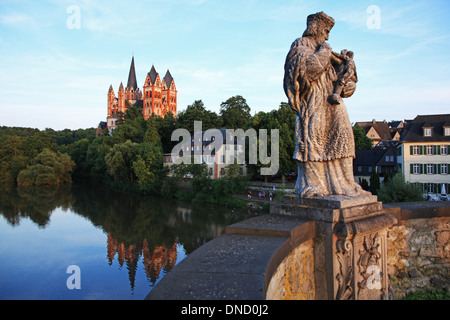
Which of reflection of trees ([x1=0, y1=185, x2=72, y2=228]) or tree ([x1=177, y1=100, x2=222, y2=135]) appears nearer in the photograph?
reflection of trees ([x1=0, y1=185, x2=72, y2=228])

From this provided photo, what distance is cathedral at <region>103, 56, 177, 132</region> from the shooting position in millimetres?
99500

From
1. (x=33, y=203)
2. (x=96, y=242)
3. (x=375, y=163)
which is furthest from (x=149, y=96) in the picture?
(x=96, y=242)

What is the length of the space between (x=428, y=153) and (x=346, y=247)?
107 feet

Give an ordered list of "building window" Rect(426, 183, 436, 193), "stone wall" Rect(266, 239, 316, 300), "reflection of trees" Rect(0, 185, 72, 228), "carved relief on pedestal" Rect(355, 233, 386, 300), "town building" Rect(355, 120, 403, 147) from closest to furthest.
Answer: "stone wall" Rect(266, 239, 316, 300) → "carved relief on pedestal" Rect(355, 233, 386, 300) → "building window" Rect(426, 183, 436, 193) → "reflection of trees" Rect(0, 185, 72, 228) → "town building" Rect(355, 120, 403, 147)

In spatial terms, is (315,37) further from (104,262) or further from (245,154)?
(245,154)

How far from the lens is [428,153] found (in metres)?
31.2

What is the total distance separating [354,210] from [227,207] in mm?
30597

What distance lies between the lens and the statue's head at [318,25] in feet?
14.6

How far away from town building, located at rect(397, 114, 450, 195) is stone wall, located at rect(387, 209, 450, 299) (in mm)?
28464

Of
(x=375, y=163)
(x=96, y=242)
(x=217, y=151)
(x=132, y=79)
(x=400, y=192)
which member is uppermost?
(x=132, y=79)

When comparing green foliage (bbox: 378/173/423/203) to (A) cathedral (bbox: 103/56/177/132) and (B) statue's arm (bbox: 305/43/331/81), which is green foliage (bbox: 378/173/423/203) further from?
(A) cathedral (bbox: 103/56/177/132)

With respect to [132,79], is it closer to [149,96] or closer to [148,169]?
[149,96]

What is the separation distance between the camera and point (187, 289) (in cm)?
236

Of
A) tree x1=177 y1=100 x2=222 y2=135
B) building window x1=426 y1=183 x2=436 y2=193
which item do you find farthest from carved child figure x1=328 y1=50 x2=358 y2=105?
tree x1=177 y1=100 x2=222 y2=135
